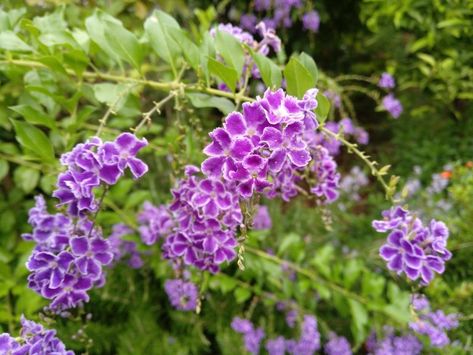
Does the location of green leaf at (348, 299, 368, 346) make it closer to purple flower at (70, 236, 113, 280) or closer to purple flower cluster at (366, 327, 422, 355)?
purple flower cluster at (366, 327, 422, 355)

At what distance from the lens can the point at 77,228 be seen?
930 mm

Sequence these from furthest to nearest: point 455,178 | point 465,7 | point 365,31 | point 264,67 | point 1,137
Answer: point 365,31
point 465,7
point 455,178
point 1,137
point 264,67

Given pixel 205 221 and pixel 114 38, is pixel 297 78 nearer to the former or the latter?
pixel 205 221

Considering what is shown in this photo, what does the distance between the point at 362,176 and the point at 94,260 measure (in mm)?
2141

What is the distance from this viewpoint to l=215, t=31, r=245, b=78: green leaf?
3.17ft

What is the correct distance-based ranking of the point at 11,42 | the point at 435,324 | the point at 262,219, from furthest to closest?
the point at 262,219 < the point at 435,324 < the point at 11,42

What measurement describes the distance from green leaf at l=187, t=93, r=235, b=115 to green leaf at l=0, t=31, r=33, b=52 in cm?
37

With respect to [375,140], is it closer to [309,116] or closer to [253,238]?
[253,238]

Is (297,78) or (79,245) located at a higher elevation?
(297,78)

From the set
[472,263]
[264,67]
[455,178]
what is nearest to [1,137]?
[264,67]

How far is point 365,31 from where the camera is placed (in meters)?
3.37

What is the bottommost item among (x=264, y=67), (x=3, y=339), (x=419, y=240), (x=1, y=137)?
(x=1, y=137)

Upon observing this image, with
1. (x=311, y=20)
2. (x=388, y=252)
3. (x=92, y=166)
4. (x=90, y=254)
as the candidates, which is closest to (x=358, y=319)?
(x=388, y=252)

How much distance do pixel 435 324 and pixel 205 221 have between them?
1013mm
